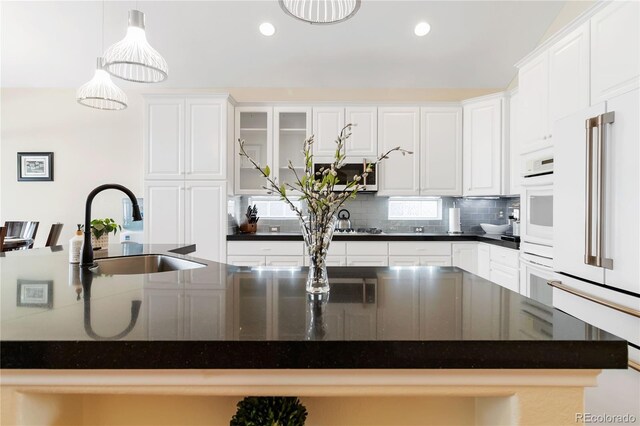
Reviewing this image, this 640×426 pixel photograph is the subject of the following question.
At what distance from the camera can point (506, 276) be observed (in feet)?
10.4

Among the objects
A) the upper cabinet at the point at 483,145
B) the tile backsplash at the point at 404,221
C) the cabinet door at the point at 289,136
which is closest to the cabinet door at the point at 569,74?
the upper cabinet at the point at 483,145

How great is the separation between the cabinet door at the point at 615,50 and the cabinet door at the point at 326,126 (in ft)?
7.96

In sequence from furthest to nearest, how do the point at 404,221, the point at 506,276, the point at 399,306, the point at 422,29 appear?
the point at 404,221, the point at 422,29, the point at 506,276, the point at 399,306

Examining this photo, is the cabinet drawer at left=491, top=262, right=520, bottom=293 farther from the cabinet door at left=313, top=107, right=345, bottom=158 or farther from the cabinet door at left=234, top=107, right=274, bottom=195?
the cabinet door at left=234, top=107, right=274, bottom=195

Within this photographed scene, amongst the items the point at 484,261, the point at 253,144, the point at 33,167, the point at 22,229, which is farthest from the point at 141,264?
the point at 33,167

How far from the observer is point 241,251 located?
144 inches

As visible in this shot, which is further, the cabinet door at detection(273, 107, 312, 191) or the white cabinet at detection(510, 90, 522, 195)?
the cabinet door at detection(273, 107, 312, 191)

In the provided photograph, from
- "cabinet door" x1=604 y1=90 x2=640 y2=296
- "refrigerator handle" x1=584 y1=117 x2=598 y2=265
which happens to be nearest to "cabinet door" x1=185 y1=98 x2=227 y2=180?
"refrigerator handle" x1=584 y1=117 x2=598 y2=265

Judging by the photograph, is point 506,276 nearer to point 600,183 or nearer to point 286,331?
point 600,183

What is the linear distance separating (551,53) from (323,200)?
2.50 meters

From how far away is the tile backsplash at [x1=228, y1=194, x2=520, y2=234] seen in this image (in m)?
4.14

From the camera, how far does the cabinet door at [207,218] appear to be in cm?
365

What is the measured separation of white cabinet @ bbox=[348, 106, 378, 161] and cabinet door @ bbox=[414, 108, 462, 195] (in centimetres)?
57

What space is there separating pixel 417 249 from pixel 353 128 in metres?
1.62
